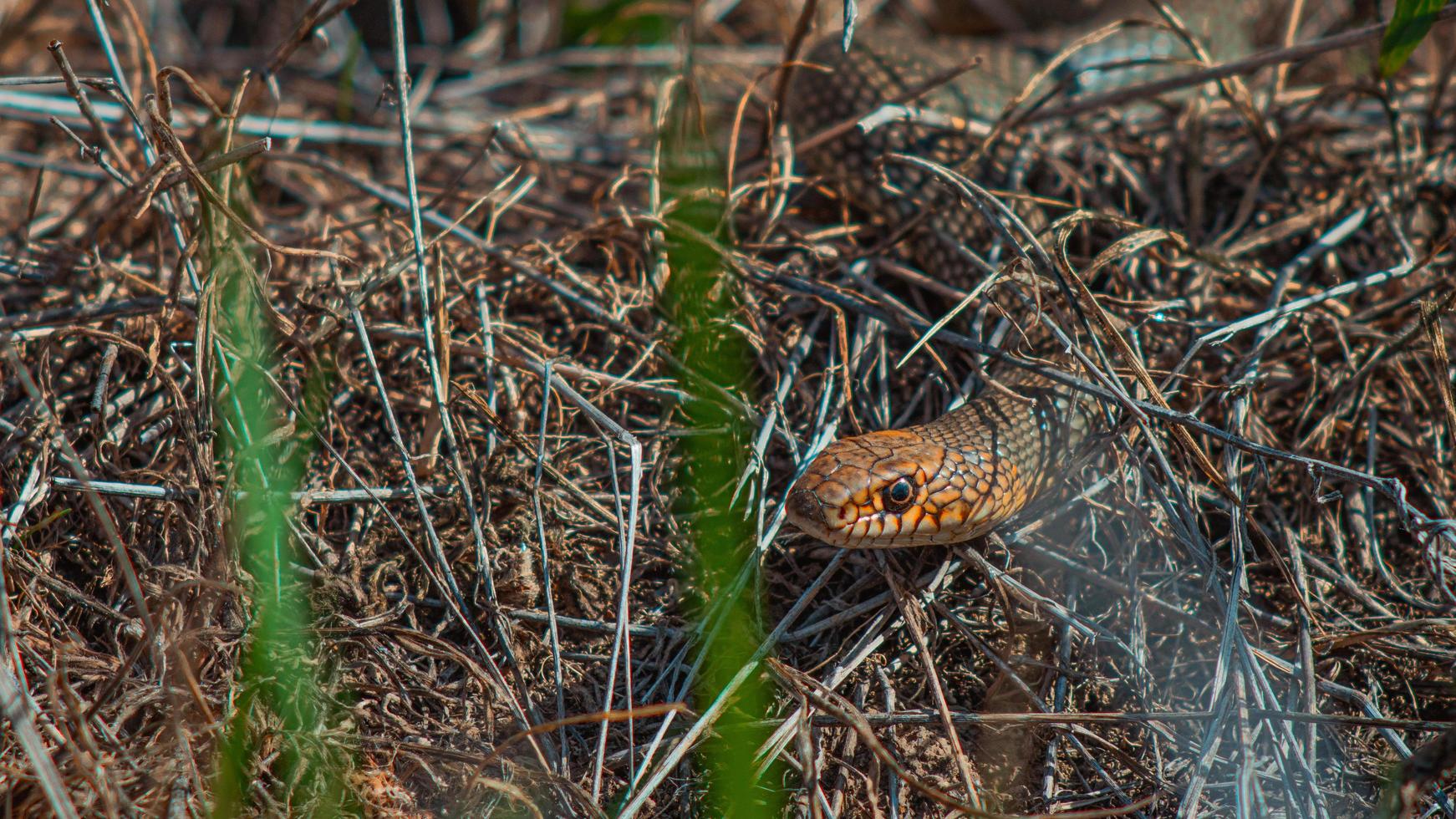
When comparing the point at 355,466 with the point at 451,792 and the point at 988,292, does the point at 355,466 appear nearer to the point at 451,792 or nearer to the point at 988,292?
the point at 451,792

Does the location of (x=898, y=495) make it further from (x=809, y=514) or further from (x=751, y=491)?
(x=751, y=491)

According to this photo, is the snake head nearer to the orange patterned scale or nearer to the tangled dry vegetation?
the orange patterned scale

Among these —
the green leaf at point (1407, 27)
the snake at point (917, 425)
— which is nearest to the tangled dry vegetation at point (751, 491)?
the snake at point (917, 425)

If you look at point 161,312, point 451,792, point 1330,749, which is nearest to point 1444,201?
point 1330,749

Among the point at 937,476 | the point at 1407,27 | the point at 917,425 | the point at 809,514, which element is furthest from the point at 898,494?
the point at 1407,27

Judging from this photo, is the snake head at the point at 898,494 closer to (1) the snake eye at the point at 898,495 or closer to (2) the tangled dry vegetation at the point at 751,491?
(1) the snake eye at the point at 898,495

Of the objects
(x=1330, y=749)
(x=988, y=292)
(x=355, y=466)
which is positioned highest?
(x=988, y=292)
